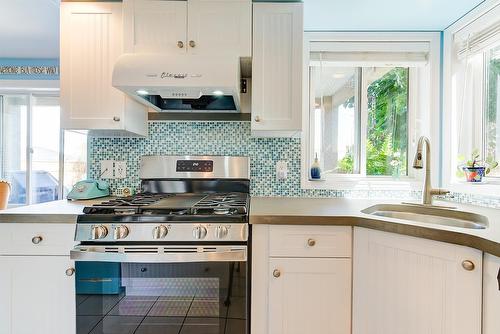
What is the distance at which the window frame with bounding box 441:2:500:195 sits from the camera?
1.59 meters

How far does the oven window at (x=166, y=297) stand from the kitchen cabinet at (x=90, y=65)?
0.87 metres

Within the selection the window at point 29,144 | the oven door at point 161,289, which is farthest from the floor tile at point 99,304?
the window at point 29,144

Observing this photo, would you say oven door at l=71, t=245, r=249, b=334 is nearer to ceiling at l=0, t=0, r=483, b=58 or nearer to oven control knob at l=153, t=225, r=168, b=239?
oven control knob at l=153, t=225, r=168, b=239

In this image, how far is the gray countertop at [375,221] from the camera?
964 millimetres

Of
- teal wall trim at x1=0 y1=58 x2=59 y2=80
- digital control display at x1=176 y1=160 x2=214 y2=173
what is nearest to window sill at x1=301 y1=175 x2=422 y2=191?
digital control display at x1=176 y1=160 x2=214 y2=173

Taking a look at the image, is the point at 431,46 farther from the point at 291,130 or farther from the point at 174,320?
the point at 174,320

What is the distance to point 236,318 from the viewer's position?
4.25 ft

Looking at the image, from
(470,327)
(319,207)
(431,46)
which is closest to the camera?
(470,327)

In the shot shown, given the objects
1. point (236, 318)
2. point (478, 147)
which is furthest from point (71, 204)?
point (478, 147)

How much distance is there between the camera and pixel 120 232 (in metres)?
1.29

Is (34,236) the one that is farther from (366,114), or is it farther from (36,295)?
(366,114)

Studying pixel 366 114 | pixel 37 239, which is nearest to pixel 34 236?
pixel 37 239

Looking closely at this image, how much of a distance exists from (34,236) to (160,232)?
650 mm

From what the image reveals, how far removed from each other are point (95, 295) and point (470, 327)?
5.10ft
